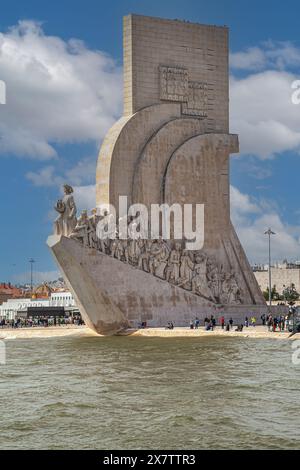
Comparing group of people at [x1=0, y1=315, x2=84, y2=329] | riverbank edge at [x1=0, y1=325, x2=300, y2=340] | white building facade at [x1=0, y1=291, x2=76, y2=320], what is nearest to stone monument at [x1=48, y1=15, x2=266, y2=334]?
riverbank edge at [x1=0, y1=325, x2=300, y2=340]

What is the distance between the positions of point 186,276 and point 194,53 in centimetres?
820

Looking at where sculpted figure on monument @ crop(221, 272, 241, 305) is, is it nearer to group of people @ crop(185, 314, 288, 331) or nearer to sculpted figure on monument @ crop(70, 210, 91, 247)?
group of people @ crop(185, 314, 288, 331)

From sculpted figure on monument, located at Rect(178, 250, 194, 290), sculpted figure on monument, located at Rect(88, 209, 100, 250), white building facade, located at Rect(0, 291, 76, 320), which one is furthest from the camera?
white building facade, located at Rect(0, 291, 76, 320)

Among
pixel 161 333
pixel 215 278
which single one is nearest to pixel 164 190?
pixel 215 278

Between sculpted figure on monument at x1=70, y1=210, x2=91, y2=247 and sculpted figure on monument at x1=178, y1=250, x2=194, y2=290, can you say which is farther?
sculpted figure on monument at x1=178, y1=250, x2=194, y2=290

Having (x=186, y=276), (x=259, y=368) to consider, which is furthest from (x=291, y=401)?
(x=186, y=276)

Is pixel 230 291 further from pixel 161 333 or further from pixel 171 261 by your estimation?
pixel 161 333

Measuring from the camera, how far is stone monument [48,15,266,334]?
91.1 feet

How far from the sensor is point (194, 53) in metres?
32.0

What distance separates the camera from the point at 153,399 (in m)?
12.8

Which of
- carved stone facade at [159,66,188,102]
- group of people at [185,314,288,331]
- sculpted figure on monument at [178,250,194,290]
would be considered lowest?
group of people at [185,314,288,331]

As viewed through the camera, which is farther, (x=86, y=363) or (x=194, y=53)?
(x=194, y=53)

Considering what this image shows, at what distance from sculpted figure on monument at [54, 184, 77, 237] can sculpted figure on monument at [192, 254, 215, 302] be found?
4.94m
